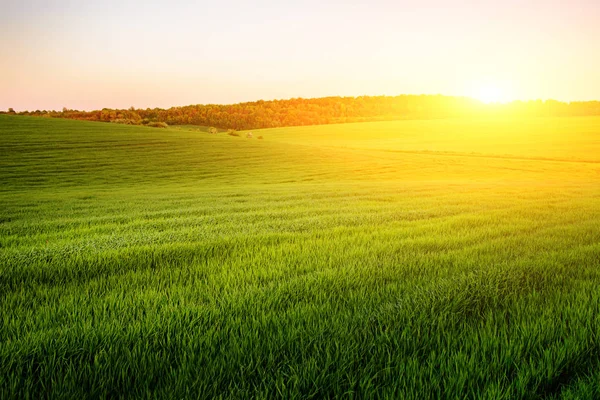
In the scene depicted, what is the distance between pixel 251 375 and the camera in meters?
2.29

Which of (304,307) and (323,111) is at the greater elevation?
(323,111)

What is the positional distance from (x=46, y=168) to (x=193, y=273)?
3528 cm

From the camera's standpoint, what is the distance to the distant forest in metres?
105

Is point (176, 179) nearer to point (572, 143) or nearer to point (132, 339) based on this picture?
point (132, 339)

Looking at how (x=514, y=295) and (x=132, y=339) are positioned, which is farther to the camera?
(x=514, y=295)

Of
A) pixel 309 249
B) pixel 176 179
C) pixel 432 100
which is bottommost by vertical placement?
pixel 176 179

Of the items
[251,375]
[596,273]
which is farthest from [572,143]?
[251,375]

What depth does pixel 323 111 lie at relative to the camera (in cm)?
12938

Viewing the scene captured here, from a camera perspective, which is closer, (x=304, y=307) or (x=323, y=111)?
(x=304, y=307)

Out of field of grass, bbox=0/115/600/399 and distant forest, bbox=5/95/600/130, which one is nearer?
field of grass, bbox=0/115/600/399

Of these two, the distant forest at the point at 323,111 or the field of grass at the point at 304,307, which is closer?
the field of grass at the point at 304,307

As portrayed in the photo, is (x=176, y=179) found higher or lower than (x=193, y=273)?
lower

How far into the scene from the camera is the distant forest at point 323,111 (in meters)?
105

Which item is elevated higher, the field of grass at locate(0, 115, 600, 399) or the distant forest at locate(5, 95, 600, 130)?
the distant forest at locate(5, 95, 600, 130)
